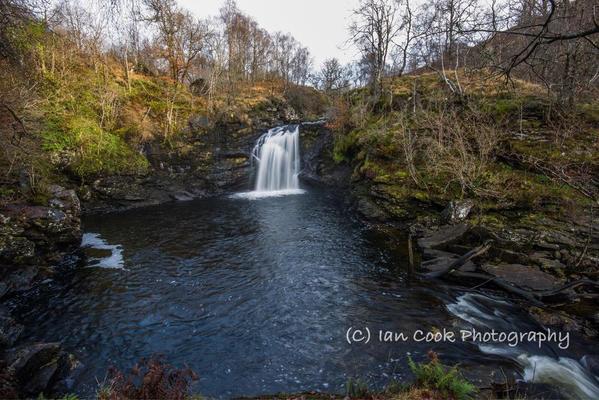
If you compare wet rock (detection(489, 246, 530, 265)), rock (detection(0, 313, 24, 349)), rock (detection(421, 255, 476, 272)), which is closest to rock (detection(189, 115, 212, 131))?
rock (detection(0, 313, 24, 349))

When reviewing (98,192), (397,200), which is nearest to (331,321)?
(397,200)

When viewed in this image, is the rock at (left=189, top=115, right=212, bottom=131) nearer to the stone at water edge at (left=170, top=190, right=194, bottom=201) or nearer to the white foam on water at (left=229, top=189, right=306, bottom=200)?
the stone at water edge at (left=170, top=190, right=194, bottom=201)

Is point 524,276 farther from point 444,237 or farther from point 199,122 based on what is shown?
point 199,122

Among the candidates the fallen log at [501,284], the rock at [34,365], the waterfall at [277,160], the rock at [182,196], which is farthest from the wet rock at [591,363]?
the rock at [182,196]

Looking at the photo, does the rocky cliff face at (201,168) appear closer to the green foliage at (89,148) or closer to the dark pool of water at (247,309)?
the green foliage at (89,148)

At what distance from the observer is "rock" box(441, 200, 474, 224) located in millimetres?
11969

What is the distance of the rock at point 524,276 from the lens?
26.4 feet

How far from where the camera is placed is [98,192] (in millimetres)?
17609

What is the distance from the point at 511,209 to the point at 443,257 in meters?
3.91

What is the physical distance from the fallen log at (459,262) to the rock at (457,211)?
105 inches

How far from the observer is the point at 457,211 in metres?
12.1

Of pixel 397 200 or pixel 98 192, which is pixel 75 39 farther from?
pixel 397 200

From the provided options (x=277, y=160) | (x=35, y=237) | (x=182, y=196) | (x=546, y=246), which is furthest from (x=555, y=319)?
(x=277, y=160)

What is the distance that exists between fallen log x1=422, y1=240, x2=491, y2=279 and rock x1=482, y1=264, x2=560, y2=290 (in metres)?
0.55
